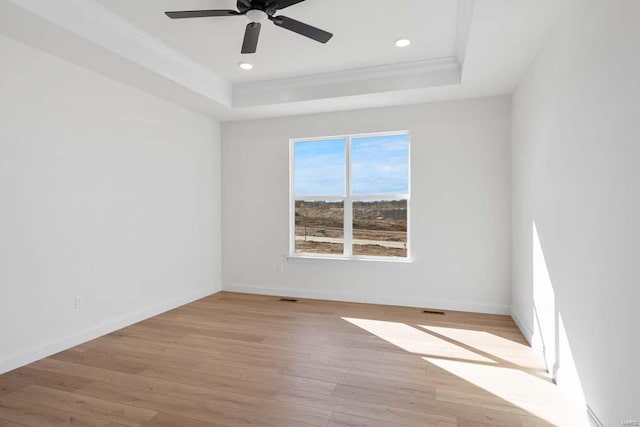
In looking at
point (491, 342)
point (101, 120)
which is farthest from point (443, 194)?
point (101, 120)

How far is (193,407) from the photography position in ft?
7.14

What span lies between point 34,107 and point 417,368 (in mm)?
3750

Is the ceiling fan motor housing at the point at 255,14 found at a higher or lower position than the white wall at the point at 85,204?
higher

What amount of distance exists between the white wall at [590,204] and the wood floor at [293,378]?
1.38 feet

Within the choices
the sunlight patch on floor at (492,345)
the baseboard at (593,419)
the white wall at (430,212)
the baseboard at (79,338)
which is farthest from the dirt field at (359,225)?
the baseboard at (593,419)

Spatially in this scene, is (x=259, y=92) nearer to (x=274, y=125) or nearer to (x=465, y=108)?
(x=274, y=125)

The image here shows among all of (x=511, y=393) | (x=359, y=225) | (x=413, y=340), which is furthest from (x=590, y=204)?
(x=359, y=225)

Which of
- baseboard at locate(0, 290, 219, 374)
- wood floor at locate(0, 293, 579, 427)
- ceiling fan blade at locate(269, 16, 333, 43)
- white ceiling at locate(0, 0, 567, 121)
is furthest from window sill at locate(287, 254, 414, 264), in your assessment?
ceiling fan blade at locate(269, 16, 333, 43)

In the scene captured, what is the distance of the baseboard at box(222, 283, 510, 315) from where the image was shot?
415cm

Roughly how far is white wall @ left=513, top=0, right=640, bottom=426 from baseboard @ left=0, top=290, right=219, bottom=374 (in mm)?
3939

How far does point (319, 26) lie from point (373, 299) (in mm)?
3244

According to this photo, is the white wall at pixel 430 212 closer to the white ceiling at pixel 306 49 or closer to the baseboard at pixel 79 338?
the white ceiling at pixel 306 49

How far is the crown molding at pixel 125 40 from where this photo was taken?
247cm

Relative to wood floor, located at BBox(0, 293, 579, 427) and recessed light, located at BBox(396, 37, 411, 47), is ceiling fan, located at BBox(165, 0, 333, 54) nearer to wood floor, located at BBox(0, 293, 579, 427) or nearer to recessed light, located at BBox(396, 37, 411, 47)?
recessed light, located at BBox(396, 37, 411, 47)
